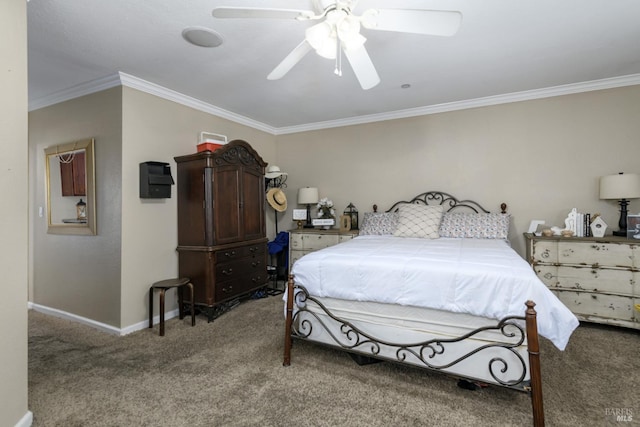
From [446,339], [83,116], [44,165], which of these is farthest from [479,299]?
[44,165]

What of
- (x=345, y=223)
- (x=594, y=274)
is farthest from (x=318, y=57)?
(x=594, y=274)

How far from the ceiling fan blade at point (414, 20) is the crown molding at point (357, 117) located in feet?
8.34

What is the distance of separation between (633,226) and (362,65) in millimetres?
3055

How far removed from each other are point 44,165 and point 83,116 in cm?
96

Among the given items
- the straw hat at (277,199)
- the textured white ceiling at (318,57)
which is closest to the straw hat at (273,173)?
the straw hat at (277,199)

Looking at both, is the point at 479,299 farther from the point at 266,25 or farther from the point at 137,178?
the point at 137,178

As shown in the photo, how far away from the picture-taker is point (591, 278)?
2.87 meters

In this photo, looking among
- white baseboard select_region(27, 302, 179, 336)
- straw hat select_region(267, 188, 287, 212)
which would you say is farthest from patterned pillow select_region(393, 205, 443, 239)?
white baseboard select_region(27, 302, 179, 336)

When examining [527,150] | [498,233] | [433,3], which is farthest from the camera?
[527,150]

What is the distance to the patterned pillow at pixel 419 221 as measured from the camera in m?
3.46

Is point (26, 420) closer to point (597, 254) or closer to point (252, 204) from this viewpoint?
point (252, 204)

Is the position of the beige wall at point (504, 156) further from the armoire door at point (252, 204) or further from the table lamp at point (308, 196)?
the armoire door at point (252, 204)

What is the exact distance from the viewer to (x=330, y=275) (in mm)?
2219

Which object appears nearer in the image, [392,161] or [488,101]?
[488,101]
